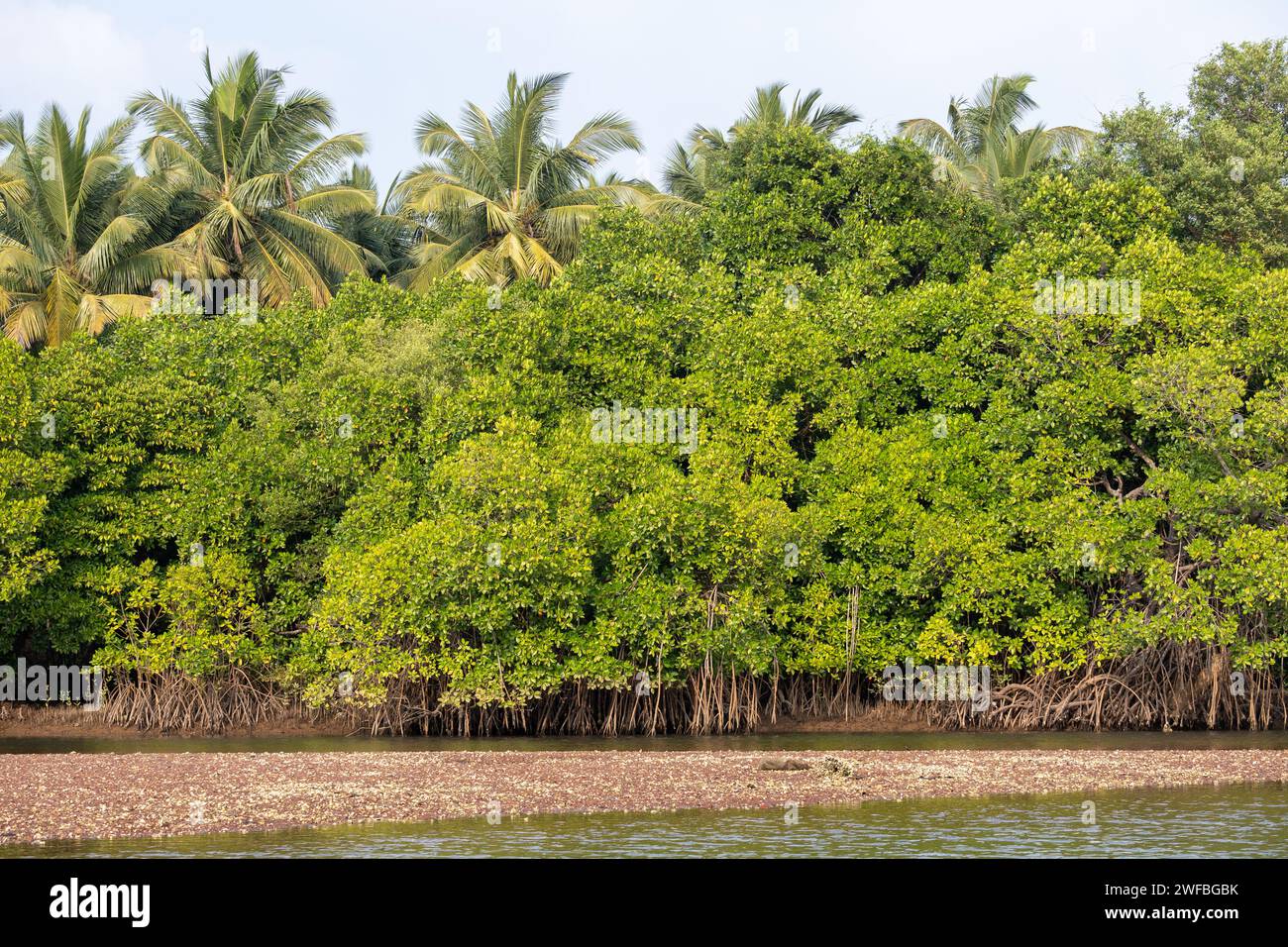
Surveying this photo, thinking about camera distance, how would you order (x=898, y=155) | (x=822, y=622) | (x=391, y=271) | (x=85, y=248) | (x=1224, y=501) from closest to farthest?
(x=1224, y=501)
(x=822, y=622)
(x=898, y=155)
(x=85, y=248)
(x=391, y=271)

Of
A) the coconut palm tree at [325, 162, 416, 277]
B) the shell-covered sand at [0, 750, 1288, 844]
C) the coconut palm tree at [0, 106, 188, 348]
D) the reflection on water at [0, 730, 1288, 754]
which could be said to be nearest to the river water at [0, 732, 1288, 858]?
the shell-covered sand at [0, 750, 1288, 844]

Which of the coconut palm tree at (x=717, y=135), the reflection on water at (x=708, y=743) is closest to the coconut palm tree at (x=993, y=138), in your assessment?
the coconut palm tree at (x=717, y=135)

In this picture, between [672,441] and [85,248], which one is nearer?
[672,441]

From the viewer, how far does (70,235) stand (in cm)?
4300

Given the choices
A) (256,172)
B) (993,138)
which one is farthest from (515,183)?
(993,138)

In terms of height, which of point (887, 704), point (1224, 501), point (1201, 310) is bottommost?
point (887, 704)

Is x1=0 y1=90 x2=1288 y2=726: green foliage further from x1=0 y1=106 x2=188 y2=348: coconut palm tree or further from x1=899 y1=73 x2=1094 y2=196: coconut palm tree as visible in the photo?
x1=899 y1=73 x2=1094 y2=196: coconut palm tree

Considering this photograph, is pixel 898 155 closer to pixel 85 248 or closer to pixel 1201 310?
pixel 1201 310

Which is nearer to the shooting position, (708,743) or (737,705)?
(708,743)

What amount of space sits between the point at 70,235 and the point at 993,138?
34.9 metres

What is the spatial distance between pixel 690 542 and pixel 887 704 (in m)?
6.81

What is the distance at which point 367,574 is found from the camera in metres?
Answer: 30.7

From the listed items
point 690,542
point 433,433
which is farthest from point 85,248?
point 690,542

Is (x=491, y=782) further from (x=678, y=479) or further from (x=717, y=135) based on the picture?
(x=717, y=135)
